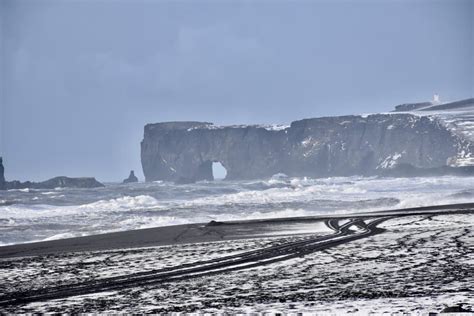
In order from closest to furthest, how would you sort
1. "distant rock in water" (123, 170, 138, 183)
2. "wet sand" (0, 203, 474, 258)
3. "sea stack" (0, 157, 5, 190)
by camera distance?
"wet sand" (0, 203, 474, 258), "sea stack" (0, 157, 5, 190), "distant rock in water" (123, 170, 138, 183)

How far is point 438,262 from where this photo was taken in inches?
440

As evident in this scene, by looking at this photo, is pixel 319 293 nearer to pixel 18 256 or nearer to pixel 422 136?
pixel 18 256

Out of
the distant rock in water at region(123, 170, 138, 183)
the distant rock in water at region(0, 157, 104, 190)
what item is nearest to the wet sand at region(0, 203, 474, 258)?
the distant rock in water at region(0, 157, 104, 190)

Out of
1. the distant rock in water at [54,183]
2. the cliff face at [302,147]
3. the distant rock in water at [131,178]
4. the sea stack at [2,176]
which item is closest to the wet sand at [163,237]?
the sea stack at [2,176]

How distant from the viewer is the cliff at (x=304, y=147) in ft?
417

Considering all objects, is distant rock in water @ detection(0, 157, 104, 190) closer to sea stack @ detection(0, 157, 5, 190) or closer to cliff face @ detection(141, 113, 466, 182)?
sea stack @ detection(0, 157, 5, 190)

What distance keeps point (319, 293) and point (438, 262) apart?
307 centimetres

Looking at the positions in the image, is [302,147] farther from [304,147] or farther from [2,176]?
[2,176]

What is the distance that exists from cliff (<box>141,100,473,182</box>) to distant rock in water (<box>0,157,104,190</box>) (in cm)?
2677

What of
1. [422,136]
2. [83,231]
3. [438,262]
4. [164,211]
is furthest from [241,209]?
[422,136]

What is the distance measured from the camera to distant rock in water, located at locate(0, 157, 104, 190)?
89250mm

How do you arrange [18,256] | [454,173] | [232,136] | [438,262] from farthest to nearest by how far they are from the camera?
[232,136] < [454,173] < [18,256] < [438,262]

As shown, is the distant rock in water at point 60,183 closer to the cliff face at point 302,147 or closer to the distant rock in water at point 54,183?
the distant rock in water at point 54,183

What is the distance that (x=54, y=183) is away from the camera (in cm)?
10100
